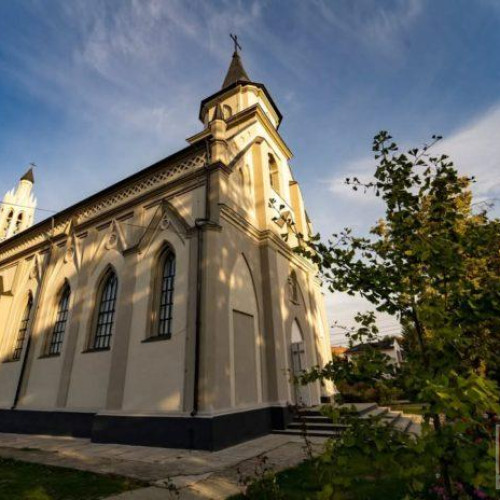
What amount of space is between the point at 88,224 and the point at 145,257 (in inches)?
193

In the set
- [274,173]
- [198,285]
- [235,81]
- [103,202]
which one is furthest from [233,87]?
[198,285]

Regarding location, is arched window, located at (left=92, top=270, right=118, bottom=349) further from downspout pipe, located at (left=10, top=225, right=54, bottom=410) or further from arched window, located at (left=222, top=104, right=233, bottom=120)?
arched window, located at (left=222, top=104, right=233, bottom=120)

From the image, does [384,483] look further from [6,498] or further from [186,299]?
[186,299]

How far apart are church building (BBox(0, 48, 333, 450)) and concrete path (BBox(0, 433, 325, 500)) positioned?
1.87 ft

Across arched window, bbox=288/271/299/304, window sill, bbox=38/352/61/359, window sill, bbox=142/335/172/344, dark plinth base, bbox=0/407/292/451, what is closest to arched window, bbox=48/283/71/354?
window sill, bbox=38/352/61/359

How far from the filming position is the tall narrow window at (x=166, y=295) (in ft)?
33.4

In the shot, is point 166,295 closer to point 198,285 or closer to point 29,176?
point 198,285

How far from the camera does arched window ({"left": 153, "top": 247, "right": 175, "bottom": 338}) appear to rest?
33.4ft

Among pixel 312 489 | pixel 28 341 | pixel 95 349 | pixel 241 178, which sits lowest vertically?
pixel 312 489

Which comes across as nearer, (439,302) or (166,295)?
(439,302)

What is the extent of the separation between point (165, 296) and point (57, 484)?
5.70m

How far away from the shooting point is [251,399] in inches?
386

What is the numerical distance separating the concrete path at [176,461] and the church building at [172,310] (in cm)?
57

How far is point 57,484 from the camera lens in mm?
5547
